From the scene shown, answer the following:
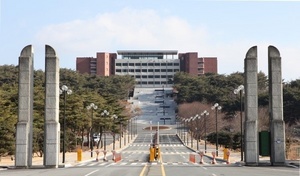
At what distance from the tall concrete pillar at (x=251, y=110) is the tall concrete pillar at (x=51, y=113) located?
12.9 meters

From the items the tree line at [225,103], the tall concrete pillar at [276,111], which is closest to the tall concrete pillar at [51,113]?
the tall concrete pillar at [276,111]

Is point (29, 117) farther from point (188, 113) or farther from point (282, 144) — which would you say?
point (188, 113)

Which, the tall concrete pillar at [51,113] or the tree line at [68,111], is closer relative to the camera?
Answer: the tall concrete pillar at [51,113]

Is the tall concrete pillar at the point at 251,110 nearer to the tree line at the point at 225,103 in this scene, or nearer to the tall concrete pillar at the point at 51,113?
the tall concrete pillar at the point at 51,113

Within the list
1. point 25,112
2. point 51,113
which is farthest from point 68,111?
point 25,112

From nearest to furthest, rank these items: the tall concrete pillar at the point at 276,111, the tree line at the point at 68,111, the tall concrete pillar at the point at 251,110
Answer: the tall concrete pillar at the point at 276,111
the tall concrete pillar at the point at 251,110
the tree line at the point at 68,111

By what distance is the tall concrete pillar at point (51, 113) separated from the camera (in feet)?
105

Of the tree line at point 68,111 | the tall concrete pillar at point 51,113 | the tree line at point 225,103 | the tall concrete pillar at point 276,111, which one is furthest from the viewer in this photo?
the tree line at point 225,103

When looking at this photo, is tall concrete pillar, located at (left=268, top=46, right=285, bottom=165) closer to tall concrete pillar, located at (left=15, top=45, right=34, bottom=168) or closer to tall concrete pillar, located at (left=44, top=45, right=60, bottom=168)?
tall concrete pillar, located at (left=44, top=45, right=60, bottom=168)

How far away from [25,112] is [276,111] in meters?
16.7

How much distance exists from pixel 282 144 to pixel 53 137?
15.2m

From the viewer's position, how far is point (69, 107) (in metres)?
67.9

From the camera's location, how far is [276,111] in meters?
32.7

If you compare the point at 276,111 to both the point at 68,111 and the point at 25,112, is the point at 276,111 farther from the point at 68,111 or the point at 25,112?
the point at 68,111
